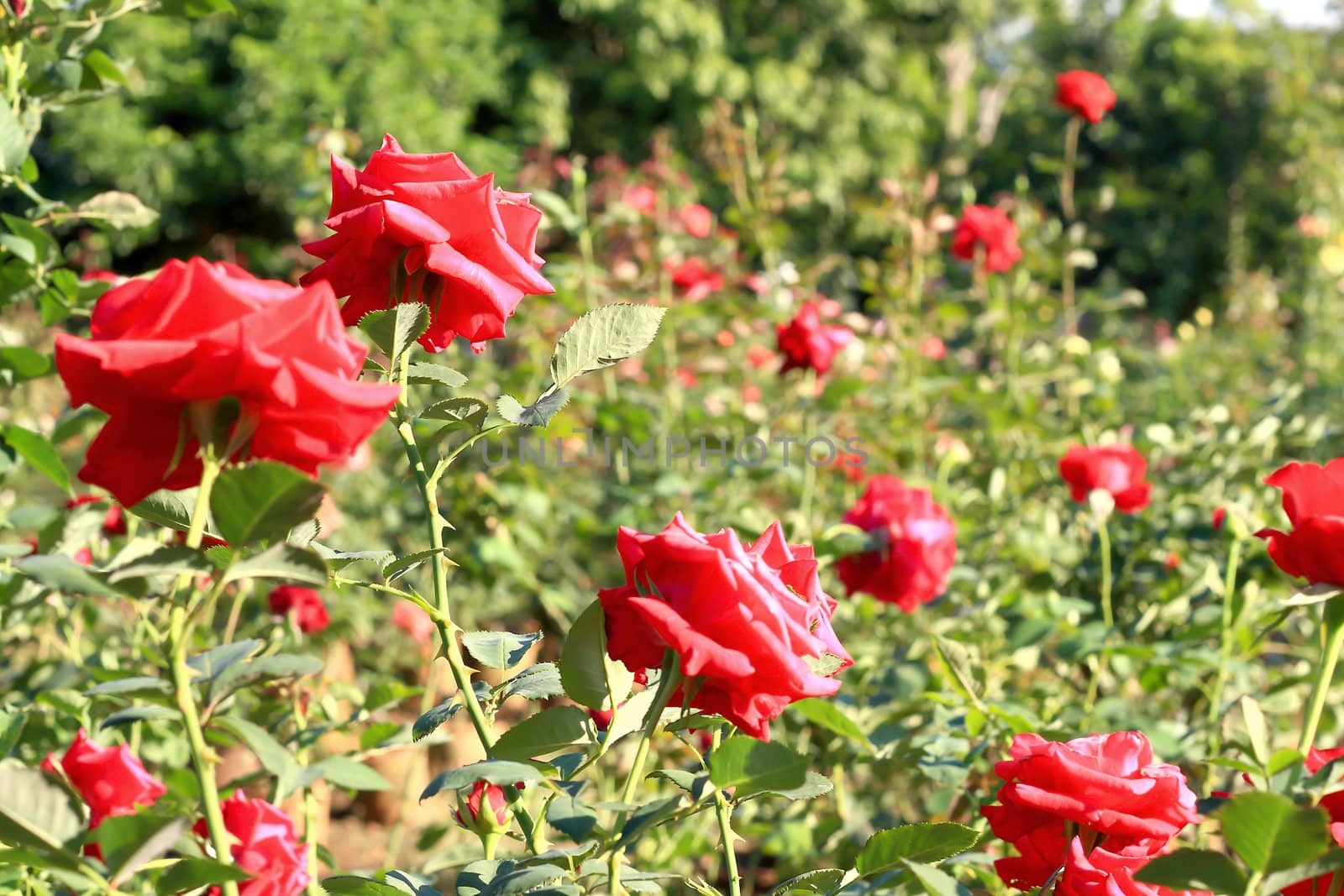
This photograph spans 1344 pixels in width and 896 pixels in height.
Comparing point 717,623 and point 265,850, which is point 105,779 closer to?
point 265,850

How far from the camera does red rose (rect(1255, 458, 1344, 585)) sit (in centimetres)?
61

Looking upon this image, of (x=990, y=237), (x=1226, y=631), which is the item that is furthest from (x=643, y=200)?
(x=1226, y=631)

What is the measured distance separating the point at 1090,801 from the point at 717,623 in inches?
10.1

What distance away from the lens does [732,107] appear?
6.41 metres

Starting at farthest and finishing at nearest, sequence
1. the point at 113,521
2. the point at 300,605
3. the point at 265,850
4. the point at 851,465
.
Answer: the point at 851,465, the point at 300,605, the point at 113,521, the point at 265,850

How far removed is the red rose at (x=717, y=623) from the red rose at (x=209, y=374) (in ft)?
0.47

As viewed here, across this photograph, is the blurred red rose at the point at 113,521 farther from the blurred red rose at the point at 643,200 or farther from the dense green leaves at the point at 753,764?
the blurred red rose at the point at 643,200

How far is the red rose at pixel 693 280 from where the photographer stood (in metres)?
2.37

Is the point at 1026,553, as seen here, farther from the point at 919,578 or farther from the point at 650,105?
the point at 650,105

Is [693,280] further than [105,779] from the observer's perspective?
Yes

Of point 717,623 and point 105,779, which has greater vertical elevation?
point 717,623

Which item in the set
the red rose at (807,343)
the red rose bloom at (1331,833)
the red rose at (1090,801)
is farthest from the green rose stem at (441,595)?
the red rose at (807,343)

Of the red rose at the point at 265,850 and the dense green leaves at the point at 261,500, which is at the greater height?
the dense green leaves at the point at 261,500

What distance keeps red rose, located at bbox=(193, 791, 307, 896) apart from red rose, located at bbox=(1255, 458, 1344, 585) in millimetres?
630
